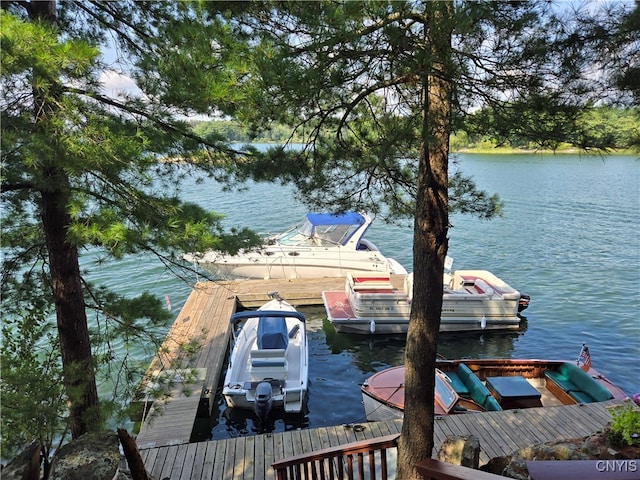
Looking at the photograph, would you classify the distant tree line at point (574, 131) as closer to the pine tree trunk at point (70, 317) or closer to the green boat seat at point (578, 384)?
the pine tree trunk at point (70, 317)

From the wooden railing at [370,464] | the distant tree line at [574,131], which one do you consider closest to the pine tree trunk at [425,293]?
the distant tree line at [574,131]

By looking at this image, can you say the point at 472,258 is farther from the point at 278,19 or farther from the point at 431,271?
the point at 278,19

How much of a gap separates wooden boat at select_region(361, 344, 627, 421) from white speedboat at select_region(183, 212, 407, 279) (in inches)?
Result: 227

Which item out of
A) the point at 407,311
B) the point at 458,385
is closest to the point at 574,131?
the point at 458,385

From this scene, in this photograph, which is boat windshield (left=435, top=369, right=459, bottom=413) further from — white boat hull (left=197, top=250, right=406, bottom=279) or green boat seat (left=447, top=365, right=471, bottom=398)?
white boat hull (left=197, top=250, right=406, bottom=279)

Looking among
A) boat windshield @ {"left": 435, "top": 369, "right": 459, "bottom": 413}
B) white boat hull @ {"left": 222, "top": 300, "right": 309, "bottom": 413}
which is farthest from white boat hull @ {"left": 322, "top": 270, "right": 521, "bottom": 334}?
boat windshield @ {"left": 435, "top": 369, "right": 459, "bottom": 413}

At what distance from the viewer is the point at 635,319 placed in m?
12.1

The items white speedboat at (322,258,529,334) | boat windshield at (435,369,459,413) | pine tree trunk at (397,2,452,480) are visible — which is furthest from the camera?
white speedboat at (322,258,529,334)

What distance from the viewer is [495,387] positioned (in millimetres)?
7441

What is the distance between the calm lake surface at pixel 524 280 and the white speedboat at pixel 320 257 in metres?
1.67

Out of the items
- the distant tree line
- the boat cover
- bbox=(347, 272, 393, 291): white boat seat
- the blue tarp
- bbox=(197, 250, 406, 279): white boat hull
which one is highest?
the distant tree line

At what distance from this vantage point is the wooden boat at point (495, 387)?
23.0 feet

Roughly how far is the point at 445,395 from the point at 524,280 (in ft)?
31.5

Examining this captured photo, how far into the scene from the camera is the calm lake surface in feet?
29.4
